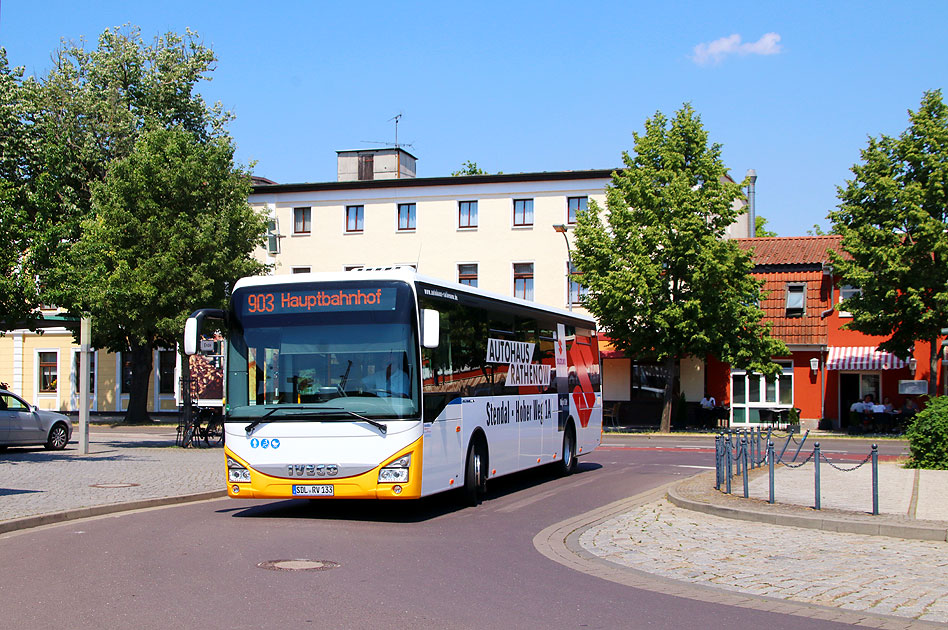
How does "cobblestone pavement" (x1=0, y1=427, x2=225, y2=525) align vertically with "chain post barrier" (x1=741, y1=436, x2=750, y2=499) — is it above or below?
below

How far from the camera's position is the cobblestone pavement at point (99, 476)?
1395 centimetres

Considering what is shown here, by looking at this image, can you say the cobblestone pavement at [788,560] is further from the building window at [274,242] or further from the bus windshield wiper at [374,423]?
the building window at [274,242]

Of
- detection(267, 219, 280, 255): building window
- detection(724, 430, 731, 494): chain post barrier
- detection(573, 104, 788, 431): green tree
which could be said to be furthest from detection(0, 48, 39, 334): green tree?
detection(267, 219, 280, 255): building window

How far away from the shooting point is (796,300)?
44062 mm

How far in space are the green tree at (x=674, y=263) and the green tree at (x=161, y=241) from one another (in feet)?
50.3

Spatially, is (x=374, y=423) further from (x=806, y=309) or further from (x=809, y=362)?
(x=806, y=309)

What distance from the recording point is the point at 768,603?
26.3 ft

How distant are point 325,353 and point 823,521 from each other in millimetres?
6133

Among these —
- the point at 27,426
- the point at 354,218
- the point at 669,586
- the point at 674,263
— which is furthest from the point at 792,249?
the point at 669,586

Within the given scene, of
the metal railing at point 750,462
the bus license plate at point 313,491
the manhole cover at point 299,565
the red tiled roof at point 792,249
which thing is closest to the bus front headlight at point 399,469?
the bus license plate at point 313,491

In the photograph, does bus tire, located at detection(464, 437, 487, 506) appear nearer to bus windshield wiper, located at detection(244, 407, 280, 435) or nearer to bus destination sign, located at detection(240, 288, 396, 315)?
bus destination sign, located at detection(240, 288, 396, 315)

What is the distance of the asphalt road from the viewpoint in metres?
7.26

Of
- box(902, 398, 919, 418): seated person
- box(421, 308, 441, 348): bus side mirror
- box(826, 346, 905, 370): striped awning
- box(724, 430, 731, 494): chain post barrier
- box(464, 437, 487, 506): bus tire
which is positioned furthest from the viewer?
box(826, 346, 905, 370): striped awning

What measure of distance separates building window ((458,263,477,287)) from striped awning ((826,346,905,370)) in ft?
53.9
